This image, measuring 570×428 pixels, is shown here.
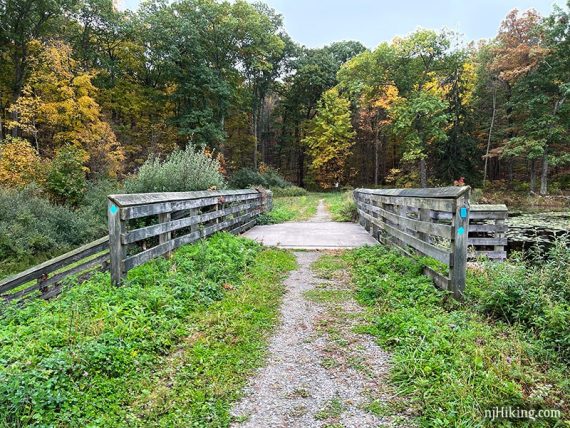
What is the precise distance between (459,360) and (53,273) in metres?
5.55

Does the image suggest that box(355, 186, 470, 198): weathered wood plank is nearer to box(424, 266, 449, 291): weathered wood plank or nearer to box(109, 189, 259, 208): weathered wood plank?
box(424, 266, 449, 291): weathered wood plank

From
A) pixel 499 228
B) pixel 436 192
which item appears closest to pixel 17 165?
pixel 436 192

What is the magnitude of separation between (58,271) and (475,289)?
18.7 feet

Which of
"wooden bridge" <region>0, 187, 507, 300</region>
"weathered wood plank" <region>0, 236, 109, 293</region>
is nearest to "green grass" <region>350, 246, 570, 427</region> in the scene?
"wooden bridge" <region>0, 187, 507, 300</region>

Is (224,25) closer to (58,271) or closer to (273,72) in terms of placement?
(273,72)

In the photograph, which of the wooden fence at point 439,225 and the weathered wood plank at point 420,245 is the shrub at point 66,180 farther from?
the weathered wood plank at point 420,245

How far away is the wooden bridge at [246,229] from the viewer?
3625 millimetres

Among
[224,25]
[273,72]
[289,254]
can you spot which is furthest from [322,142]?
[289,254]

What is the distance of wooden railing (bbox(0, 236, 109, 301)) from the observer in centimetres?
450

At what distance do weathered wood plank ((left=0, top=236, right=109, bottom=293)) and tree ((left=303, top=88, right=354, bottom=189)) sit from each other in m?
29.7

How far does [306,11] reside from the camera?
4628cm

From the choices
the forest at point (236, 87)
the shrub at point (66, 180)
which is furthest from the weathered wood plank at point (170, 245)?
the forest at point (236, 87)

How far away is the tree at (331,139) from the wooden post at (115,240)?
1222 inches

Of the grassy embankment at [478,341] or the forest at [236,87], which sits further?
the forest at [236,87]
